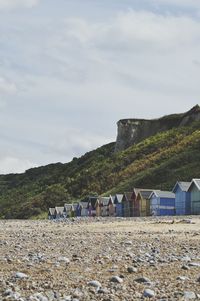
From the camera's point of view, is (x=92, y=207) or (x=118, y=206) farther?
(x=92, y=207)

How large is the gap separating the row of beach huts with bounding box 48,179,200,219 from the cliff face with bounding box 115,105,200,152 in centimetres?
7539

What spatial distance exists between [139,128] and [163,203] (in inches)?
4224

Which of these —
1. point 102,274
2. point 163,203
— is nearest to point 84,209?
point 163,203

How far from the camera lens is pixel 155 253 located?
58.6ft

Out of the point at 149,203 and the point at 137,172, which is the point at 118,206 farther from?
the point at 137,172

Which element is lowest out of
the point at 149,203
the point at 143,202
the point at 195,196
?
the point at 149,203

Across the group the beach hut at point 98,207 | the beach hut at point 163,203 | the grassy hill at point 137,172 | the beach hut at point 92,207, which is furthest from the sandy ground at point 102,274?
the beach hut at point 92,207

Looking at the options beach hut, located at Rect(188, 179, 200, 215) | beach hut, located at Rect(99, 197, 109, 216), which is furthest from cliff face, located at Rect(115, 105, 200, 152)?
beach hut, located at Rect(188, 179, 200, 215)

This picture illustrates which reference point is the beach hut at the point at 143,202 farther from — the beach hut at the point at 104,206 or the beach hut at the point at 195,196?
the beach hut at the point at 104,206

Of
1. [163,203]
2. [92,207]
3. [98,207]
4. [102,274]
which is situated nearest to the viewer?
[102,274]

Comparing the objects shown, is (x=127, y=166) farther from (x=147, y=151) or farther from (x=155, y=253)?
(x=155, y=253)

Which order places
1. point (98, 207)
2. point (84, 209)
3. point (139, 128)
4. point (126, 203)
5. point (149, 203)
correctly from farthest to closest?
point (139, 128)
point (84, 209)
point (98, 207)
point (126, 203)
point (149, 203)

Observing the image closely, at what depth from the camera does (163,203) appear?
8700 cm

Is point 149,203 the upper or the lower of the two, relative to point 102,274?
upper
